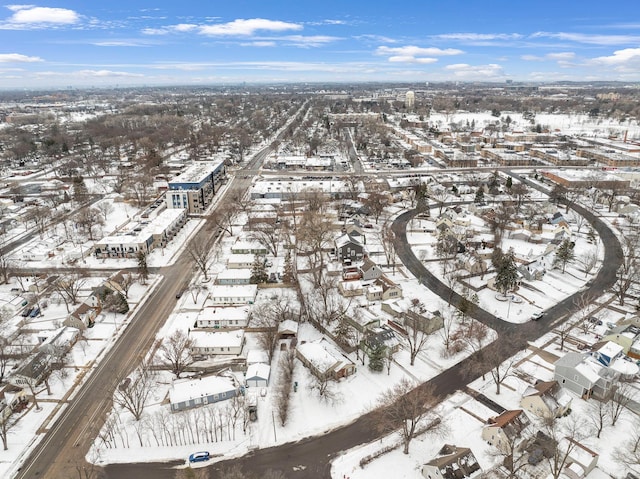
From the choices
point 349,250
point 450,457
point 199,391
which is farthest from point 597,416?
point 349,250

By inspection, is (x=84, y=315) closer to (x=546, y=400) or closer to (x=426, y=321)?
(x=426, y=321)

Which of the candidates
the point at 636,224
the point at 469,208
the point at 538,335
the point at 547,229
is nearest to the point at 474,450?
the point at 538,335

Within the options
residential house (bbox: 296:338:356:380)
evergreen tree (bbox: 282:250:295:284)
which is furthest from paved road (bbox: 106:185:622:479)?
evergreen tree (bbox: 282:250:295:284)

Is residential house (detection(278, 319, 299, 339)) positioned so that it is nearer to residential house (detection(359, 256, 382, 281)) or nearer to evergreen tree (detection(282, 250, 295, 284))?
evergreen tree (detection(282, 250, 295, 284))

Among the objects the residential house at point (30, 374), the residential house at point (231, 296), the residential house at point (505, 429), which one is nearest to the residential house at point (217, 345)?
the residential house at point (231, 296)

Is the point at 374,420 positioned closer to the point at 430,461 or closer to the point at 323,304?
the point at 430,461
